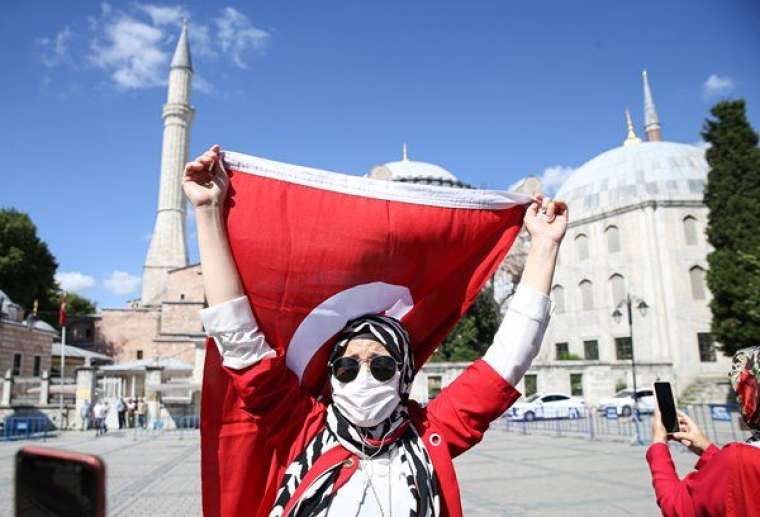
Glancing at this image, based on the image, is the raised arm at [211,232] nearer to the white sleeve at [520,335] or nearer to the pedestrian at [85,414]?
the white sleeve at [520,335]

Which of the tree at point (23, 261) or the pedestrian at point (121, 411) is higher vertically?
the tree at point (23, 261)

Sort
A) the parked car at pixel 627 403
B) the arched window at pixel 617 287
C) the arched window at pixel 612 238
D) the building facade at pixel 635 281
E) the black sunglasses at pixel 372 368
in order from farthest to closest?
1. the arched window at pixel 612 238
2. the arched window at pixel 617 287
3. the building facade at pixel 635 281
4. the parked car at pixel 627 403
5. the black sunglasses at pixel 372 368

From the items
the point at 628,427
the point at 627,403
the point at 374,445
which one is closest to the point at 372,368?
the point at 374,445

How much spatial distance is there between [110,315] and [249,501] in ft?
167

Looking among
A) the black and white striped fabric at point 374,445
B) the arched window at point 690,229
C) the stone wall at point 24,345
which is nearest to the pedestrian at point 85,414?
the stone wall at point 24,345

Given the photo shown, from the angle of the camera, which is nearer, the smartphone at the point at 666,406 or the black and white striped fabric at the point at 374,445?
the black and white striped fabric at the point at 374,445

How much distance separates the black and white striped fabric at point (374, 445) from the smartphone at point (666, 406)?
121 cm

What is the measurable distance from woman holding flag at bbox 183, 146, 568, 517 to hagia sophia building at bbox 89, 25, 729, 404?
2433cm

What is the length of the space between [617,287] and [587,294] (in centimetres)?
228

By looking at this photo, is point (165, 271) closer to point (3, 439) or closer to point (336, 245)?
point (3, 439)

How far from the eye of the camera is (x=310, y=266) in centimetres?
261

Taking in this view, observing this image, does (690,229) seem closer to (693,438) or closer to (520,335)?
(693,438)

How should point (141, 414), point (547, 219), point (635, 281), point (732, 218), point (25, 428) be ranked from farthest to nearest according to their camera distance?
point (635, 281) < point (732, 218) < point (141, 414) < point (25, 428) < point (547, 219)

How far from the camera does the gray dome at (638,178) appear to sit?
37250mm
